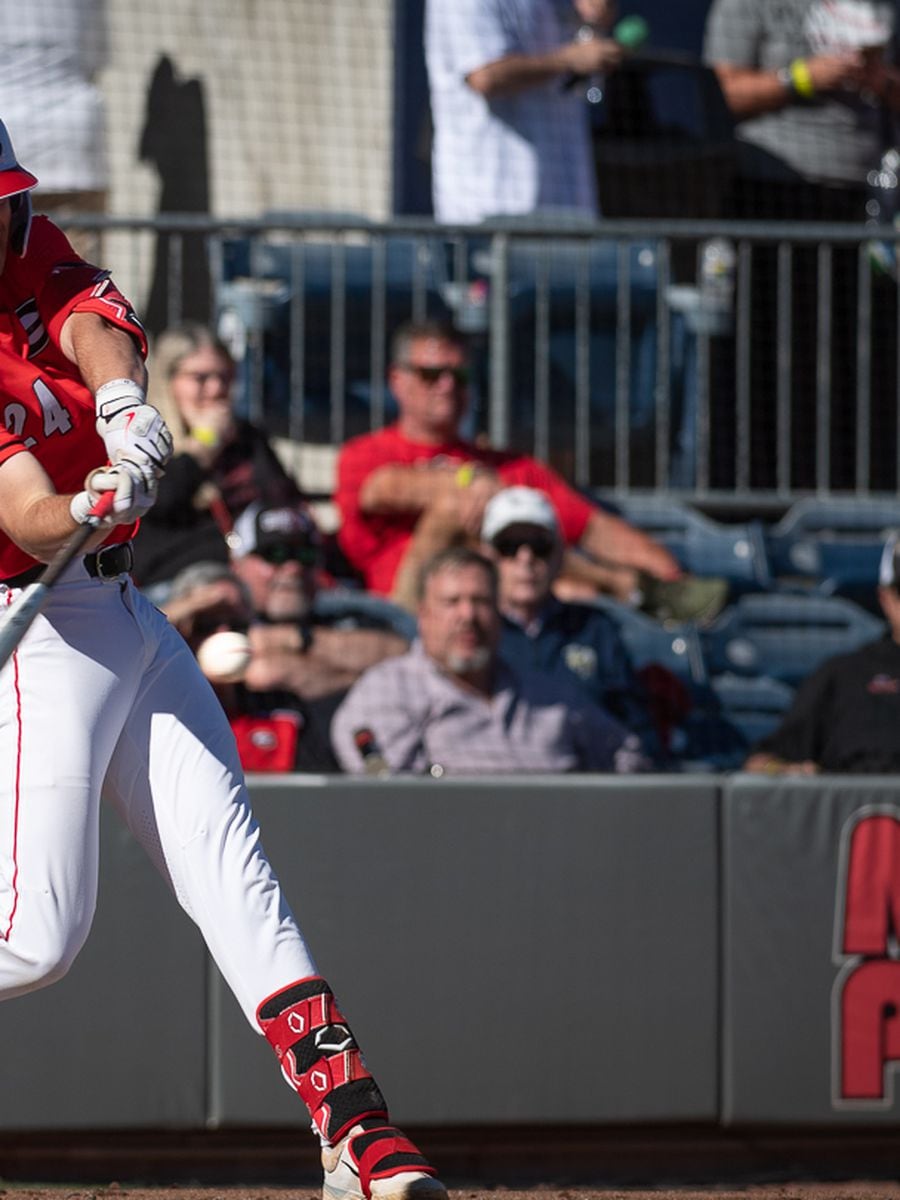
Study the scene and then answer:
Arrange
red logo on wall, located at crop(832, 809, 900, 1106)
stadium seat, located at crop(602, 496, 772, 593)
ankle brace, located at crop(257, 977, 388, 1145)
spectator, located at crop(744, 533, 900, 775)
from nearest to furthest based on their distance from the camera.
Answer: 1. ankle brace, located at crop(257, 977, 388, 1145)
2. red logo on wall, located at crop(832, 809, 900, 1106)
3. spectator, located at crop(744, 533, 900, 775)
4. stadium seat, located at crop(602, 496, 772, 593)

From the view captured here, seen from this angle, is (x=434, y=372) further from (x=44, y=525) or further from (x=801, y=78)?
(x=44, y=525)

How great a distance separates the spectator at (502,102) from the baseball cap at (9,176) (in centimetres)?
426

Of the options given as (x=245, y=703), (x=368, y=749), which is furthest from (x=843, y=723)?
(x=245, y=703)

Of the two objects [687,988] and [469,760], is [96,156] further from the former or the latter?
Answer: [687,988]

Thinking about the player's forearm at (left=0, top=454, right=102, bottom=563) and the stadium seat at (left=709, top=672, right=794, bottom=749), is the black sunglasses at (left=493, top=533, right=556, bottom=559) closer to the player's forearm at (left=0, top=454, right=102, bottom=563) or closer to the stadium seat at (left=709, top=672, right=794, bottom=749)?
the stadium seat at (left=709, top=672, right=794, bottom=749)

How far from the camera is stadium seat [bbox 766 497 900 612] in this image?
698 cm

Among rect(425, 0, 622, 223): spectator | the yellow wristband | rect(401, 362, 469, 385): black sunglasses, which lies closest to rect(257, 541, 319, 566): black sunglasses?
rect(401, 362, 469, 385): black sunglasses

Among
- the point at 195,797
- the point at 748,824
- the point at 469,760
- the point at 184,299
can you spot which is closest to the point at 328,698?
the point at 469,760

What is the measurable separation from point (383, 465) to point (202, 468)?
0.62 m

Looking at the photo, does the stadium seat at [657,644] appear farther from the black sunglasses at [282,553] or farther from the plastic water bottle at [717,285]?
the plastic water bottle at [717,285]

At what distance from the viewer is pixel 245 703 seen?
5.74 meters

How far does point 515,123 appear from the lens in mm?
7453

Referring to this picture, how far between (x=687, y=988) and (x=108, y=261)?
383 centimetres

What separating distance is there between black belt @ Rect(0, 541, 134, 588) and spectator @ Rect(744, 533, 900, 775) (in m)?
3.07
